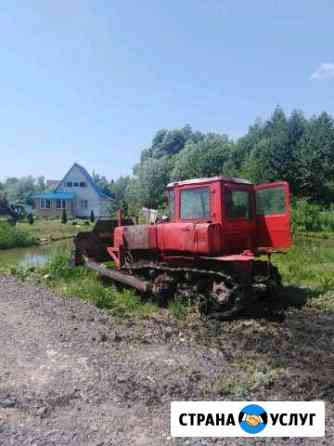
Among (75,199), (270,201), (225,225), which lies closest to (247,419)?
(225,225)

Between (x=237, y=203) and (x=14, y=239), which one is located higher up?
(x=237, y=203)

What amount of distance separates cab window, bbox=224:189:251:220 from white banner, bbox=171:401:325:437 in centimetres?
419

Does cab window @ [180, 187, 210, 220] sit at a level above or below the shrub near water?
above

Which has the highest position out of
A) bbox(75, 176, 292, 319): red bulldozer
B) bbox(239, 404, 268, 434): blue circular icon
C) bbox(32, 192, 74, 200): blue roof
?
bbox(32, 192, 74, 200): blue roof

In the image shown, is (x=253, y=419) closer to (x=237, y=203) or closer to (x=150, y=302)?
(x=237, y=203)

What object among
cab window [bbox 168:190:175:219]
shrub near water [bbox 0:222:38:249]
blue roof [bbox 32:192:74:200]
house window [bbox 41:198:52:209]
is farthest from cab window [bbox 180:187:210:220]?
house window [bbox 41:198:52:209]

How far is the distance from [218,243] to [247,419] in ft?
12.8

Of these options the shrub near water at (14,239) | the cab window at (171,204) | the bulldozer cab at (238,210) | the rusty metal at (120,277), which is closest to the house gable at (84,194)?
the shrub near water at (14,239)

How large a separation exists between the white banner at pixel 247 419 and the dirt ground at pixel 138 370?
11 cm

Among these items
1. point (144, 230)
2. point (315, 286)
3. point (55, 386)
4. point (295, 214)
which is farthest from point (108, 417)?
point (295, 214)

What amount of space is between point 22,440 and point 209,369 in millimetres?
2364

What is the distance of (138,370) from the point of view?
525 centimetres

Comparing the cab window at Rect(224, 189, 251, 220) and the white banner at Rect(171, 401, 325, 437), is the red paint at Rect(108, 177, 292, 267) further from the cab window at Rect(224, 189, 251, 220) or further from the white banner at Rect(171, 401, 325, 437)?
the white banner at Rect(171, 401, 325, 437)

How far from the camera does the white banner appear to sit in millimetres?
3889
